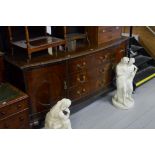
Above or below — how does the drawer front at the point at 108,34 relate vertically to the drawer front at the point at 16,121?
Result: above

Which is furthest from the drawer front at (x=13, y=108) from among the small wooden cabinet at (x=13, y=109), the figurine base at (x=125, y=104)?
the figurine base at (x=125, y=104)

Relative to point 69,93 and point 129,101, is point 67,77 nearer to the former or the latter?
point 69,93

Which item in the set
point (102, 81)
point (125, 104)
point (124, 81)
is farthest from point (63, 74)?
point (125, 104)

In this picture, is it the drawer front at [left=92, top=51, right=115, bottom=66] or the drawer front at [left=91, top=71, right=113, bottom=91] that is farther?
the drawer front at [left=91, top=71, right=113, bottom=91]

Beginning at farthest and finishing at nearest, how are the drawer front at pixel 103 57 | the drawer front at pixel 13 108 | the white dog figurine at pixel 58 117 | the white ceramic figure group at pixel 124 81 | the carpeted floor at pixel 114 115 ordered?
the white ceramic figure group at pixel 124 81, the drawer front at pixel 103 57, the carpeted floor at pixel 114 115, the white dog figurine at pixel 58 117, the drawer front at pixel 13 108

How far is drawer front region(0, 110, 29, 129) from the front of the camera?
1981mm

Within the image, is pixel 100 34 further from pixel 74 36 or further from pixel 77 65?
pixel 77 65

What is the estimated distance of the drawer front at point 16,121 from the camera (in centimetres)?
198

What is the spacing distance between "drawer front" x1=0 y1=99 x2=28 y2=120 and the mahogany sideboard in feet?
0.51

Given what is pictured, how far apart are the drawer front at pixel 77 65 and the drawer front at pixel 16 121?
69cm

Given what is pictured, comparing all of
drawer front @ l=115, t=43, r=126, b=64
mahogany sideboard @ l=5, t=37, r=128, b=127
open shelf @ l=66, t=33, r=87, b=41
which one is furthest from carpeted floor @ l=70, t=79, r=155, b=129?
open shelf @ l=66, t=33, r=87, b=41

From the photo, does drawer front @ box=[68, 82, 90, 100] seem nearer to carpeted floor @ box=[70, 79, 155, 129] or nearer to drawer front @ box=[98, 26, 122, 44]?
carpeted floor @ box=[70, 79, 155, 129]

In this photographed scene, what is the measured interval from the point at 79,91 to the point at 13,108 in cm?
92

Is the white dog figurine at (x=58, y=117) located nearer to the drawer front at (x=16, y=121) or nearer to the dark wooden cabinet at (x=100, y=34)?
the drawer front at (x=16, y=121)
